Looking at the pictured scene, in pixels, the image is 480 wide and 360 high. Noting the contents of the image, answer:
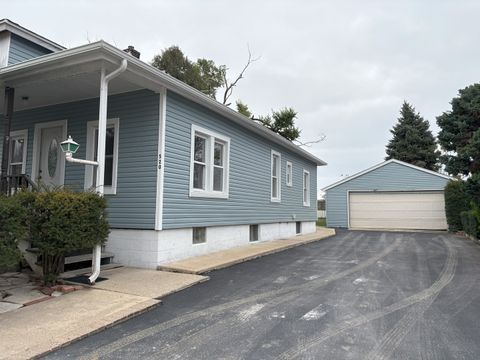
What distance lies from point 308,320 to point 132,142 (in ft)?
16.2

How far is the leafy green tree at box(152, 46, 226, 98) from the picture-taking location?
22828 millimetres

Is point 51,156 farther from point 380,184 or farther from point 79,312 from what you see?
point 380,184

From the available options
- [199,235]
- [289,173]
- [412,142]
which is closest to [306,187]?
[289,173]

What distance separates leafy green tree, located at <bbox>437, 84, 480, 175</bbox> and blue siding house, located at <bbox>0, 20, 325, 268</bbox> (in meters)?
6.87

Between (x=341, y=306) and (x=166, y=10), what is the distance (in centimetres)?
→ 1194

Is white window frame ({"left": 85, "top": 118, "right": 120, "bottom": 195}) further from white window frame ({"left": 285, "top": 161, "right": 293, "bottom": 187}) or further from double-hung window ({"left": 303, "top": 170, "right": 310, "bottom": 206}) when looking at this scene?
double-hung window ({"left": 303, "top": 170, "right": 310, "bottom": 206})

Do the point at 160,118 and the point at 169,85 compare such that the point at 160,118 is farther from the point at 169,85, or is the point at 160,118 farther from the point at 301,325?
the point at 301,325

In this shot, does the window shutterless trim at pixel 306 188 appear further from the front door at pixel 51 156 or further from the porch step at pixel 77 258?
the porch step at pixel 77 258

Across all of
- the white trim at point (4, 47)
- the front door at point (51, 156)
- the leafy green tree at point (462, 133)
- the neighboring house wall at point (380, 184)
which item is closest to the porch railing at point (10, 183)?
the front door at point (51, 156)

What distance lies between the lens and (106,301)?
473cm

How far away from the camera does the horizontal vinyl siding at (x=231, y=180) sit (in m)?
7.41

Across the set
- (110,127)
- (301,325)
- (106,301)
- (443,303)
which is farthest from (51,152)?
(443,303)

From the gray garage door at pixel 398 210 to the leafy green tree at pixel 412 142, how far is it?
12462 mm

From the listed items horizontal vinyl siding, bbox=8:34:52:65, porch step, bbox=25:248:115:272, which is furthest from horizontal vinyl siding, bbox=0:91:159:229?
horizontal vinyl siding, bbox=8:34:52:65
